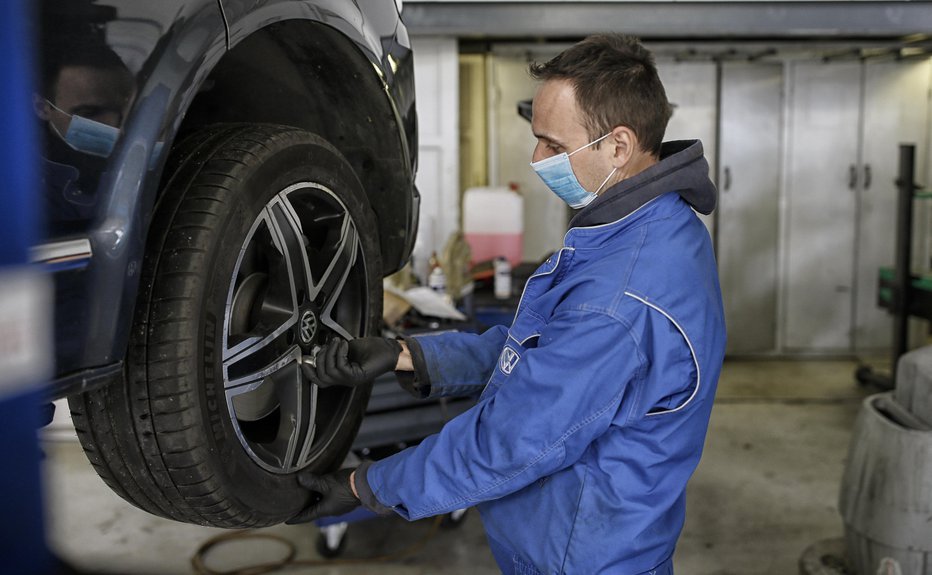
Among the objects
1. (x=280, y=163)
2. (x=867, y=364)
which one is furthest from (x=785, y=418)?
(x=280, y=163)

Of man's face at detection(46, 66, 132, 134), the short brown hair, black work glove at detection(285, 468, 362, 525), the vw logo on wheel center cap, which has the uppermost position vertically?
the short brown hair

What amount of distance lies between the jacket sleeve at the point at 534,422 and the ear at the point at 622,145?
34 cm

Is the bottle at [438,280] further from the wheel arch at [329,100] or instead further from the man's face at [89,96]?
the man's face at [89,96]

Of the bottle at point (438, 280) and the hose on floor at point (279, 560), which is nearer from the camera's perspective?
the hose on floor at point (279, 560)

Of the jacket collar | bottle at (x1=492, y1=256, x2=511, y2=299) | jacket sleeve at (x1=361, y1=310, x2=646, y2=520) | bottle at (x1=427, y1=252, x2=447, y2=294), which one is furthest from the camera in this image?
bottle at (x1=492, y1=256, x2=511, y2=299)

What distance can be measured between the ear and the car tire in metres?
0.49

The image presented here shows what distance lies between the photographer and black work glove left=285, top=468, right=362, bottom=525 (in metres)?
1.66

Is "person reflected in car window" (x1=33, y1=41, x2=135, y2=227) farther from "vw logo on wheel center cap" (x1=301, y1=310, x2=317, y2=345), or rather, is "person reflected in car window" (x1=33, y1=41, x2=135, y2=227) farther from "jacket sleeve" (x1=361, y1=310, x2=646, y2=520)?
"jacket sleeve" (x1=361, y1=310, x2=646, y2=520)

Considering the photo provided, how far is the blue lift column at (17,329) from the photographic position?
0.71 m

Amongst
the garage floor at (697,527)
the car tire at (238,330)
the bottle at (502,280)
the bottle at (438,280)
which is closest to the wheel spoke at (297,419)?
the car tire at (238,330)

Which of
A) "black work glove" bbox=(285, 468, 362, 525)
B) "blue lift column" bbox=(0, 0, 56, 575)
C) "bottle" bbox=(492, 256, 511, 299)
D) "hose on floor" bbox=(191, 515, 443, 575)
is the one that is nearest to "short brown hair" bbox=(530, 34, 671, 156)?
"black work glove" bbox=(285, 468, 362, 525)

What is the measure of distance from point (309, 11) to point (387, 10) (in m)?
0.39

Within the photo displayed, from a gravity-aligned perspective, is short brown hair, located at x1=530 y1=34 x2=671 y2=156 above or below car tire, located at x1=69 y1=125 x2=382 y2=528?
above

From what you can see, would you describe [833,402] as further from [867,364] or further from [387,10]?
[387,10]
